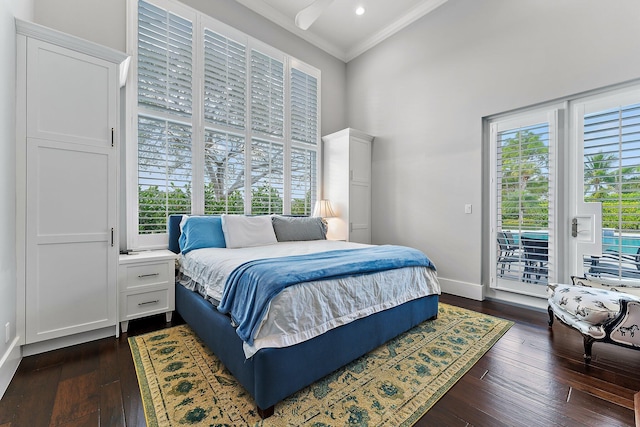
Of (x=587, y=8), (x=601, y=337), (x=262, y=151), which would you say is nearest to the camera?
(x=601, y=337)

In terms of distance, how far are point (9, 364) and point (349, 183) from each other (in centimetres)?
388

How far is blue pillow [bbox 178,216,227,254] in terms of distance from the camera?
284 cm

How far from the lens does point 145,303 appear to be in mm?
2533

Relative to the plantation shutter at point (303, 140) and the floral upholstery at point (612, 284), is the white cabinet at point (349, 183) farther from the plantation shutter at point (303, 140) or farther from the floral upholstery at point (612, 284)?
the floral upholstery at point (612, 284)

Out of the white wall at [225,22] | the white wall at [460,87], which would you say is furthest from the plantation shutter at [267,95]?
the white wall at [460,87]

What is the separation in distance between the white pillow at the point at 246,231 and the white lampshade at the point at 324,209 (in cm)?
119

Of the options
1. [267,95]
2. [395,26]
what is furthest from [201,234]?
[395,26]

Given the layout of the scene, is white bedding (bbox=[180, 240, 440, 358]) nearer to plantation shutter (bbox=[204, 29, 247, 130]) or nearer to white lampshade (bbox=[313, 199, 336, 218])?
plantation shutter (bbox=[204, 29, 247, 130])

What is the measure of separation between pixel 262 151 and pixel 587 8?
3879 millimetres

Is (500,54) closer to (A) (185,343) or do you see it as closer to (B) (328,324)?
(B) (328,324)

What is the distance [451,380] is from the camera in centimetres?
176

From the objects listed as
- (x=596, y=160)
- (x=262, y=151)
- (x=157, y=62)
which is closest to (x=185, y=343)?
(x=262, y=151)

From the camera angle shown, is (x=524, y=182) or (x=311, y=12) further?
(x=524, y=182)

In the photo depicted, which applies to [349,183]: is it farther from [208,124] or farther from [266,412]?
[266,412]
